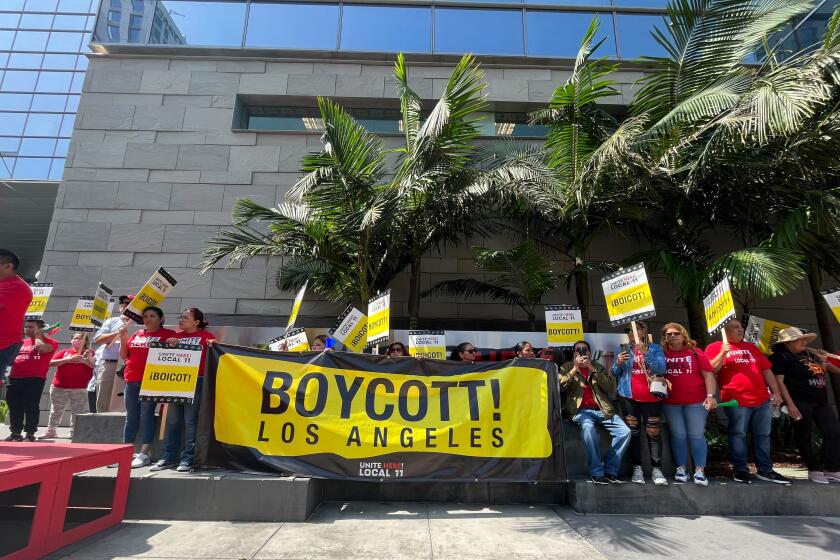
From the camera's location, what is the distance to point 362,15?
11.5 meters

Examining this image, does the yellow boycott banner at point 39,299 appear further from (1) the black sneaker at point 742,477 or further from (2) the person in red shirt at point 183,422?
(1) the black sneaker at point 742,477

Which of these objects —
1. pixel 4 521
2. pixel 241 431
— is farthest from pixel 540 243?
pixel 4 521

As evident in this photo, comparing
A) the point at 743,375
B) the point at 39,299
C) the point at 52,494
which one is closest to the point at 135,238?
the point at 39,299

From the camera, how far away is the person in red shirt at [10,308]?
3902mm

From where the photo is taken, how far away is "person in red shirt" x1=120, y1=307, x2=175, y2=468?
4652mm

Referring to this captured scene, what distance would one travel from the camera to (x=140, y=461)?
4562 millimetres

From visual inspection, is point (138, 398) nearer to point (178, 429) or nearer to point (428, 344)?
point (178, 429)

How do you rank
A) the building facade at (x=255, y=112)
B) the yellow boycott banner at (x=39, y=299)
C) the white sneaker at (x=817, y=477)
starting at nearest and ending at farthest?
the white sneaker at (x=817, y=477) → the yellow boycott banner at (x=39, y=299) → the building facade at (x=255, y=112)

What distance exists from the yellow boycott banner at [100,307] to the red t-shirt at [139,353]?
2.94 meters

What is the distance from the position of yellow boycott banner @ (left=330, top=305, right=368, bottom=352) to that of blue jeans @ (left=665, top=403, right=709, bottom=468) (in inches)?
161

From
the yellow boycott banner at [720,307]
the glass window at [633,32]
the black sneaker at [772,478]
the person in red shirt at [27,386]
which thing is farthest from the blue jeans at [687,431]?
the glass window at [633,32]

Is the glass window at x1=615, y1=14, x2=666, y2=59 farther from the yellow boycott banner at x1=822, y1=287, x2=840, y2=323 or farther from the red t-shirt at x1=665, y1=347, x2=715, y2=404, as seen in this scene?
the red t-shirt at x1=665, y1=347, x2=715, y2=404

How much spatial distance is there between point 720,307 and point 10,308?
7.46m

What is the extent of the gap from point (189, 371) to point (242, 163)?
719 cm
